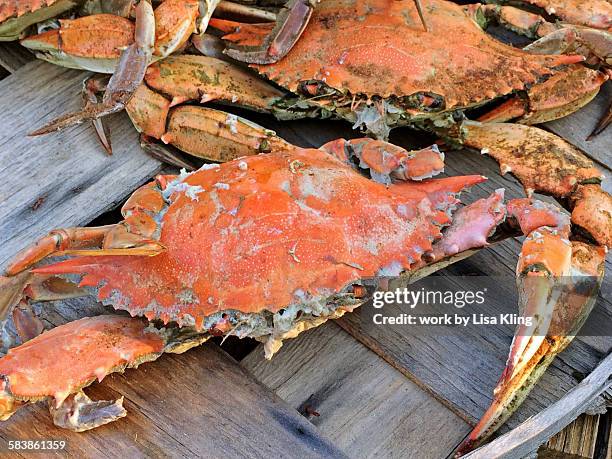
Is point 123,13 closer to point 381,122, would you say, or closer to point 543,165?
point 381,122

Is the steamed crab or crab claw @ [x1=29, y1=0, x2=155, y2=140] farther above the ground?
crab claw @ [x1=29, y1=0, x2=155, y2=140]

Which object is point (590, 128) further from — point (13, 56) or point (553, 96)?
point (13, 56)

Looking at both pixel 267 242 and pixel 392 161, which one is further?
pixel 392 161

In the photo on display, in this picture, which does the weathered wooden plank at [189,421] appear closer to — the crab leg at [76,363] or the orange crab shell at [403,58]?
the crab leg at [76,363]

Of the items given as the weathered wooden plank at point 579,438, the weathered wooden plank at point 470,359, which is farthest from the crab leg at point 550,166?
the weathered wooden plank at point 579,438

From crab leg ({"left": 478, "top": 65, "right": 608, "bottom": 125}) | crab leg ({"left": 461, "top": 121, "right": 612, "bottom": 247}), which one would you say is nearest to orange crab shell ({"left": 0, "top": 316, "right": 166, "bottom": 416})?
crab leg ({"left": 461, "top": 121, "right": 612, "bottom": 247})

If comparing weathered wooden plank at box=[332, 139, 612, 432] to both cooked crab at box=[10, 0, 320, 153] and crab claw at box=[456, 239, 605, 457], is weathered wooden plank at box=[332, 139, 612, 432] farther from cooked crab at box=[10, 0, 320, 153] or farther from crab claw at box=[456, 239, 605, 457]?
cooked crab at box=[10, 0, 320, 153]

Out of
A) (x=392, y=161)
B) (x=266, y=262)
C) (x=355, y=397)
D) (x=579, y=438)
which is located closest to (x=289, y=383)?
(x=355, y=397)
